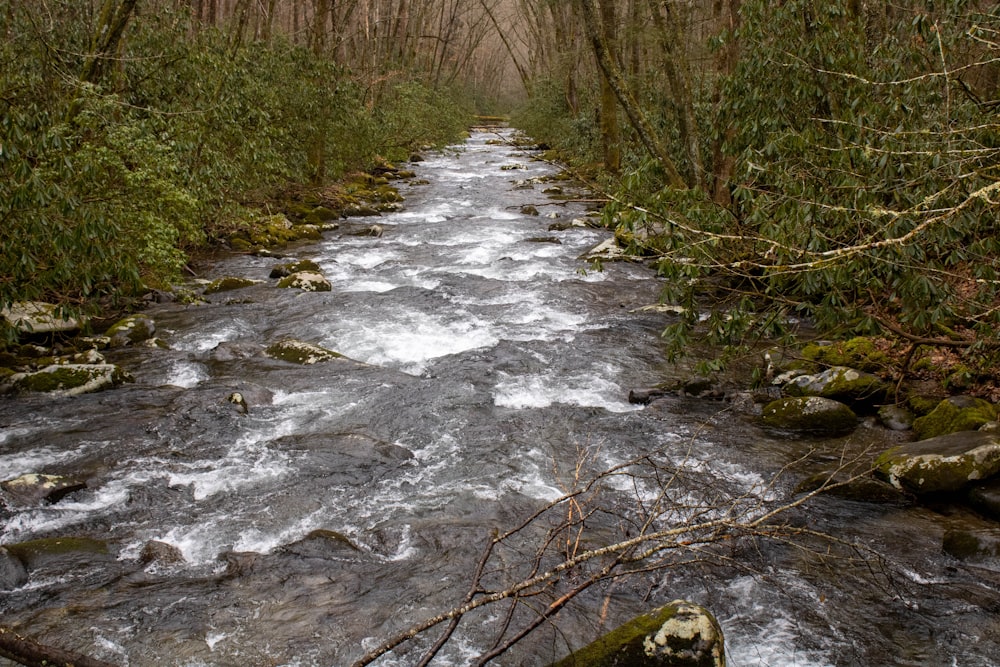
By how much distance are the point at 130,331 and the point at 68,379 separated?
6.01 ft

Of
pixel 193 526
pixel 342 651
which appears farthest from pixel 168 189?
pixel 342 651

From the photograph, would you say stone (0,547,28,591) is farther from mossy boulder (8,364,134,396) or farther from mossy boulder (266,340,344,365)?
mossy boulder (266,340,344,365)

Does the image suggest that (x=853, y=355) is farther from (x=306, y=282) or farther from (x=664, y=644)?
(x=306, y=282)

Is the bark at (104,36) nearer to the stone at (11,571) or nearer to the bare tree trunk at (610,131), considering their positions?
the stone at (11,571)

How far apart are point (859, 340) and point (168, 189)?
8.84 metres

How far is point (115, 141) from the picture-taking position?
8938 mm

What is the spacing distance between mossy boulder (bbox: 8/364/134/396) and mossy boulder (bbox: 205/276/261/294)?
409 centimetres

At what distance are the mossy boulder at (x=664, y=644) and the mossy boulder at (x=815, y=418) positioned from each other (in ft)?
13.8

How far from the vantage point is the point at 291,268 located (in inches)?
543

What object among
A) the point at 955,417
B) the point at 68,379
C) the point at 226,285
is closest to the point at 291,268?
the point at 226,285

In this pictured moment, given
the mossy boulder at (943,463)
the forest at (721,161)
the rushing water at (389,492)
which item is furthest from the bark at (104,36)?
the mossy boulder at (943,463)

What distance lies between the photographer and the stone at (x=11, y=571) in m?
4.95

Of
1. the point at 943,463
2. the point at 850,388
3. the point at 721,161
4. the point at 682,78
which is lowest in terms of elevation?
the point at 850,388

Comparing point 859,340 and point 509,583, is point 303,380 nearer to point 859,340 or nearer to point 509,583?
point 509,583
